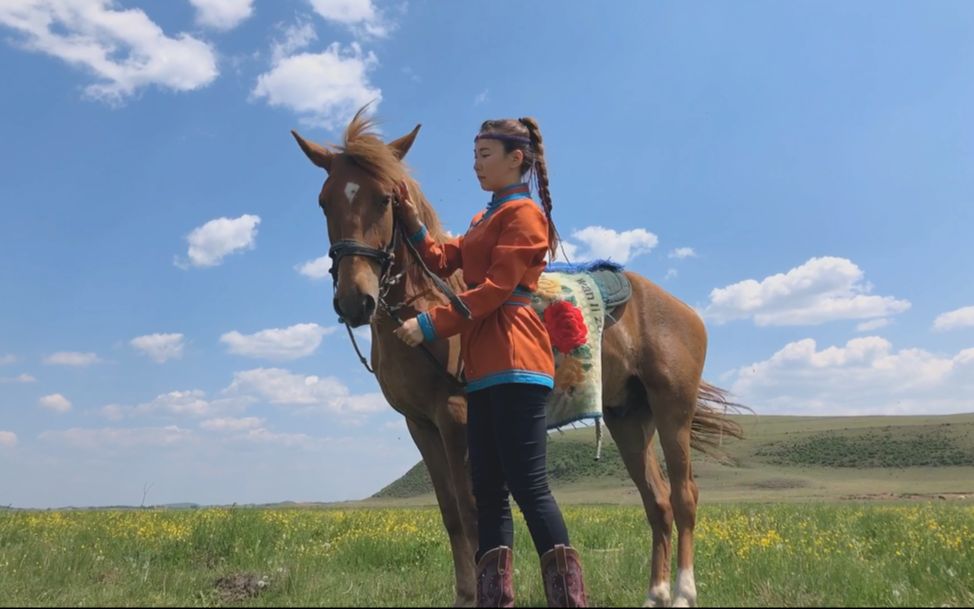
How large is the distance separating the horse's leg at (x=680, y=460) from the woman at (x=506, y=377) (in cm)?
166

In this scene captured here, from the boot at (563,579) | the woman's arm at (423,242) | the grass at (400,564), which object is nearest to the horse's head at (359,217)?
the woman's arm at (423,242)

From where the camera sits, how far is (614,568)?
228 inches

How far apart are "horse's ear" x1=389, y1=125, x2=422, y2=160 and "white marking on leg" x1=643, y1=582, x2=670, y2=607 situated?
3246 mm

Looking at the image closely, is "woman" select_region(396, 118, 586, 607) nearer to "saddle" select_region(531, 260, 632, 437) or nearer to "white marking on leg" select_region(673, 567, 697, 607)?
"saddle" select_region(531, 260, 632, 437)

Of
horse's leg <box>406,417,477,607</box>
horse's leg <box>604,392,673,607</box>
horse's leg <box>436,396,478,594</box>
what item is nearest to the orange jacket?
horse's leg <box>436,396,478,594</box>

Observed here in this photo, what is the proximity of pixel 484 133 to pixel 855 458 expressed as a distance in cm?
8015

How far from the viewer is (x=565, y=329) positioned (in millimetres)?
4602

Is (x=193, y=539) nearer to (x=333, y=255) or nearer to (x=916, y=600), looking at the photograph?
(x=333, y=255)

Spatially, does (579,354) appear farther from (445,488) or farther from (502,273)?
(502,273)

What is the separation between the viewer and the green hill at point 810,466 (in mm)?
57750

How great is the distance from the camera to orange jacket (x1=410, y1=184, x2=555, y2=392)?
3.44 m

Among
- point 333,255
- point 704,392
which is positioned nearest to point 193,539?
point 333,255

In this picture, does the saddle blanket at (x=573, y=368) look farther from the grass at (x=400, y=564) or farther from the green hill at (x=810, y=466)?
the green hill at (x=810, y=466)

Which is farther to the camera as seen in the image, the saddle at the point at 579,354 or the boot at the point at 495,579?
the saddle at the point at 579,354
